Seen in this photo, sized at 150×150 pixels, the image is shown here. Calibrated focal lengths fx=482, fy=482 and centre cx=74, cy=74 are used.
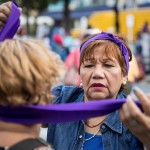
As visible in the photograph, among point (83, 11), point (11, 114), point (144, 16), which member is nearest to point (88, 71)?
point (11, 114)

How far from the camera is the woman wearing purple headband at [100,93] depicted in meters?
2.57

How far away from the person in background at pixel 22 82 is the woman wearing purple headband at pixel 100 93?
2.31ft

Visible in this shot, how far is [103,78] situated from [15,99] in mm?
887

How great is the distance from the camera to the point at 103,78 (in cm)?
262

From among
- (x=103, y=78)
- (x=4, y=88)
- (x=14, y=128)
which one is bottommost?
(x=14, y=128)

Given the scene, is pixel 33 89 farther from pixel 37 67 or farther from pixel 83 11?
pixel 83 11

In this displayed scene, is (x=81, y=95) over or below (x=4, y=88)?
over

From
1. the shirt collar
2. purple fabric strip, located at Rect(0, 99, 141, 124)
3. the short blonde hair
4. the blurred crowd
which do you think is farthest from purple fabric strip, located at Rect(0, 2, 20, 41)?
the blurred crowd

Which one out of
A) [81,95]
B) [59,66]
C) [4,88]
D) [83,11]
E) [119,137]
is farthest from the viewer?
[83,11]

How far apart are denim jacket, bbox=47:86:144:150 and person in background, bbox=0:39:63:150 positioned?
75 centimetres

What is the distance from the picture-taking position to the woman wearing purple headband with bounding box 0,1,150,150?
8.43ft

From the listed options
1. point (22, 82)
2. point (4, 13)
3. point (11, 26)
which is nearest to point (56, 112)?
point (22, 82)

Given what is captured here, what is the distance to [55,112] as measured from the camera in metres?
1.96

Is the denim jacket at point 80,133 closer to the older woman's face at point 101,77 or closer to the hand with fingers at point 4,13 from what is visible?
the older woman's face at point 101,77
